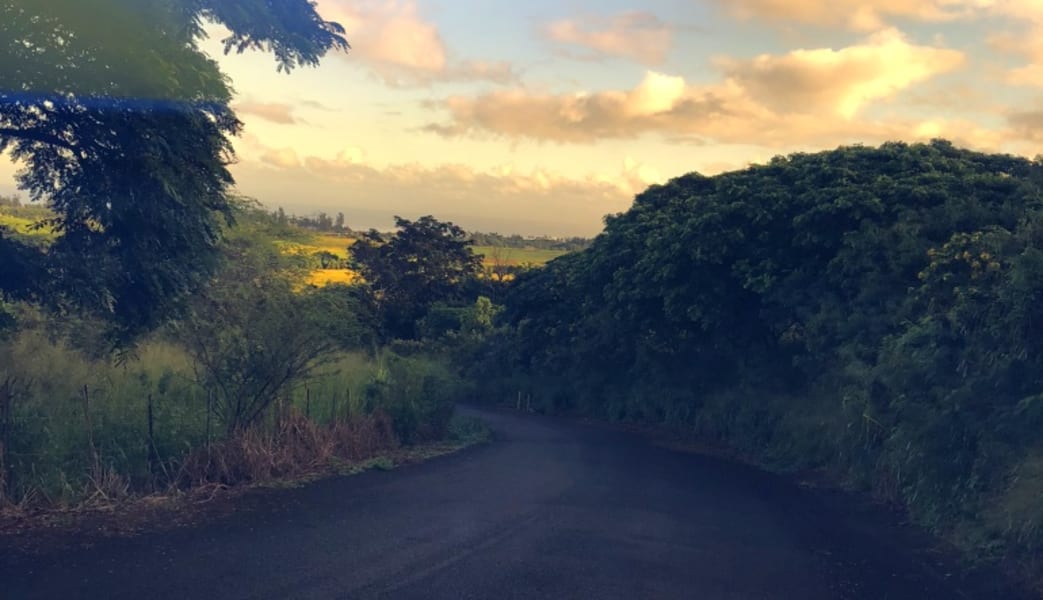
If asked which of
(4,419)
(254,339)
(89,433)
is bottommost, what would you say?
(89,433)

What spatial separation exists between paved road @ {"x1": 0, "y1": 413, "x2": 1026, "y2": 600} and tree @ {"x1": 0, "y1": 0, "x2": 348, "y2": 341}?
11.3 ft

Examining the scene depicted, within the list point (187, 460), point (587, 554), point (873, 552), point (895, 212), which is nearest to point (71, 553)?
point (187, 460)

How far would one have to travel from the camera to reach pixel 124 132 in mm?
11039

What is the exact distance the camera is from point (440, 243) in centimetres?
6347

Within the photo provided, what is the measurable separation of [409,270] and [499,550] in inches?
2094

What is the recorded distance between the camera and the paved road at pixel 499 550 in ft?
25.9

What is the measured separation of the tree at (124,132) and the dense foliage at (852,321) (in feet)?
30.8

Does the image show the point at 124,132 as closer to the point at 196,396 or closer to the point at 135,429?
the point at 135,429

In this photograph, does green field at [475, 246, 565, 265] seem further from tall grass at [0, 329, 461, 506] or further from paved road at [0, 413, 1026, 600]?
paved road at [0, 413, 1026, 600]

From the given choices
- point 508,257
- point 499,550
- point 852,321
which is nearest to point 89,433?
point 499,550

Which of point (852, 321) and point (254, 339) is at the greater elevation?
point (852, 321)

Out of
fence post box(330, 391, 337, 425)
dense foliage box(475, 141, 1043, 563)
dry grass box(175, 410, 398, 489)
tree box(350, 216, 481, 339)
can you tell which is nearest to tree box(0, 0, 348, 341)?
dry grass box(175, 410, 398, 489)

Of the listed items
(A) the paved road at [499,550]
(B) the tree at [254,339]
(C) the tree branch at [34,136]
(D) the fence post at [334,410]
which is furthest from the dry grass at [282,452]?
(C) the tree branch at [34,136]

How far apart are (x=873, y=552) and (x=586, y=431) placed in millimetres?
18449
